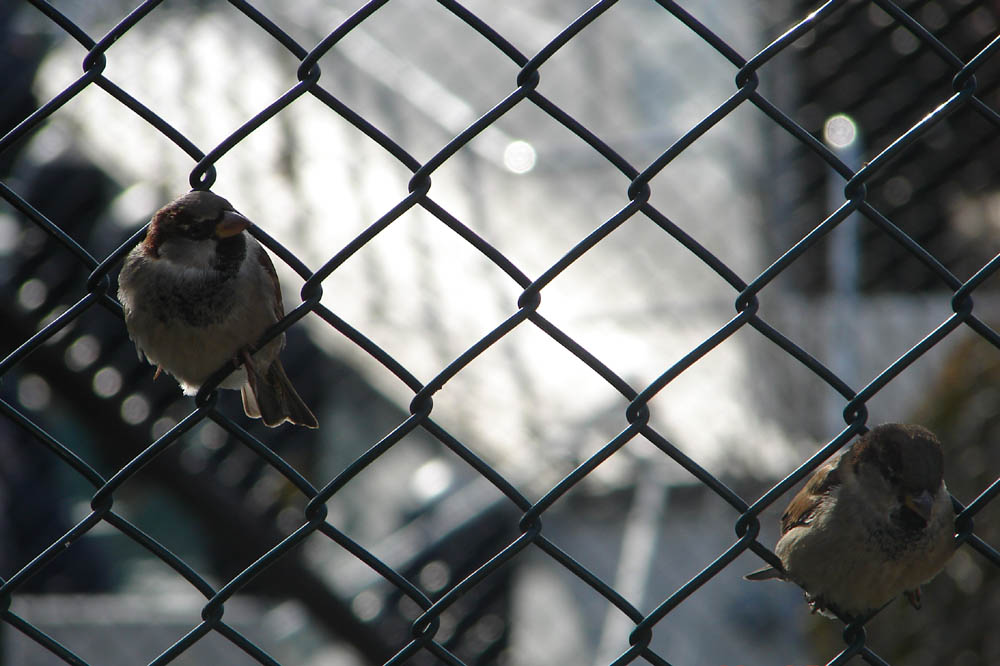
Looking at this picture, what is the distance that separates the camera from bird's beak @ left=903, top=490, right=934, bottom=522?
138 cm

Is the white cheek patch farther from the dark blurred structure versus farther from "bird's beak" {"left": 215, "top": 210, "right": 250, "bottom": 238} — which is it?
the dark blurred structure

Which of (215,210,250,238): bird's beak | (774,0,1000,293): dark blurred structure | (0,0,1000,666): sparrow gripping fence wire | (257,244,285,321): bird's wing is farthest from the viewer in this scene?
(774,0,1000,293): dark blurred structure

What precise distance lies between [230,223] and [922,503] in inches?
38.1

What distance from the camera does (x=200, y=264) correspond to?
1.31m

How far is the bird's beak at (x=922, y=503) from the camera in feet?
4.52

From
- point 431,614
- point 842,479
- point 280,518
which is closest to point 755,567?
point 280,518

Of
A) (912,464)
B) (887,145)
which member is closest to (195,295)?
(912,464)

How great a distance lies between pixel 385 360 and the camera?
3.52 ft

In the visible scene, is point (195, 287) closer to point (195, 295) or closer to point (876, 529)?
point (195, 295)

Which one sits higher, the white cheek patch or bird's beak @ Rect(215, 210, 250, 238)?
the white cheek patch

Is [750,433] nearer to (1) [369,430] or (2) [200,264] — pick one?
(1) [369,430]

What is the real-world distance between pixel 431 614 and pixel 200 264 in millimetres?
530

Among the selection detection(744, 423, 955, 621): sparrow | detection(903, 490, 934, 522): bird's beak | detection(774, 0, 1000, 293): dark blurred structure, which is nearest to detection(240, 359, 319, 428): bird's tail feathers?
detection(744, 423, 955, 621): sparrow

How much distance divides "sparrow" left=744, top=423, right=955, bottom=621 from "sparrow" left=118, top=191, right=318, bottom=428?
0.79 meters
